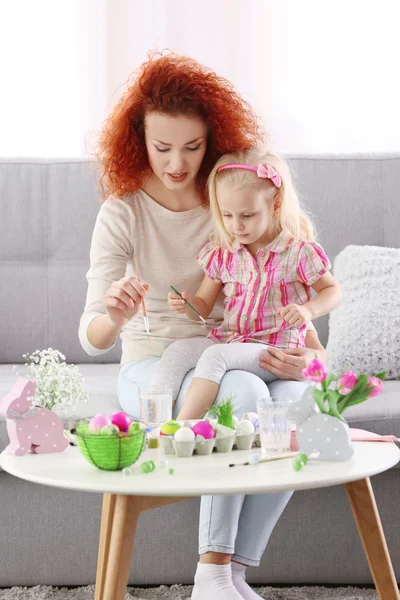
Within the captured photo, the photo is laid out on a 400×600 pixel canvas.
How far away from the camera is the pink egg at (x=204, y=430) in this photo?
1.34 meters

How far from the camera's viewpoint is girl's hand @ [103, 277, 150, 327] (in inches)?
64.3

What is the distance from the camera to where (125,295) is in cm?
164

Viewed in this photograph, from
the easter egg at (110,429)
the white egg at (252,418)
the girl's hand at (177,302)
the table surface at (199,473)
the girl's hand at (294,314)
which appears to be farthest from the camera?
the girl's hand at (177,302)

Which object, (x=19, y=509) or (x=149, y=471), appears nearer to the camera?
(x=149, y=471)

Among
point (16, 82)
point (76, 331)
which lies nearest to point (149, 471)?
point (76, 331)

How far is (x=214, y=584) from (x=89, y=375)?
0.83 meters

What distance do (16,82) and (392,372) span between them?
1.73 metres

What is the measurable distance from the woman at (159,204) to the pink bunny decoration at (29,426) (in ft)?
1.13

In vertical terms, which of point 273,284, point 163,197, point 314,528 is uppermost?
point 163,197

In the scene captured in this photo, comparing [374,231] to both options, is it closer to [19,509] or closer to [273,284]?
[273,284]

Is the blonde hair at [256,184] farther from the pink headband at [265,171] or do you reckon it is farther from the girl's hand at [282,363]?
the girl's hand at [282,363]

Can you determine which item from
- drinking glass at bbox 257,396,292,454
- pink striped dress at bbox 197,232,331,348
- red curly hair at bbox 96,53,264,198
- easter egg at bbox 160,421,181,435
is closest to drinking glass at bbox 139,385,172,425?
easter egg at bbox 160,421,181,435

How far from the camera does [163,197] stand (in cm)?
202

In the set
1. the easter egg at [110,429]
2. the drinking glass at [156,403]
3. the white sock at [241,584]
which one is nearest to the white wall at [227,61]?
the drinking glass at [156,403]
